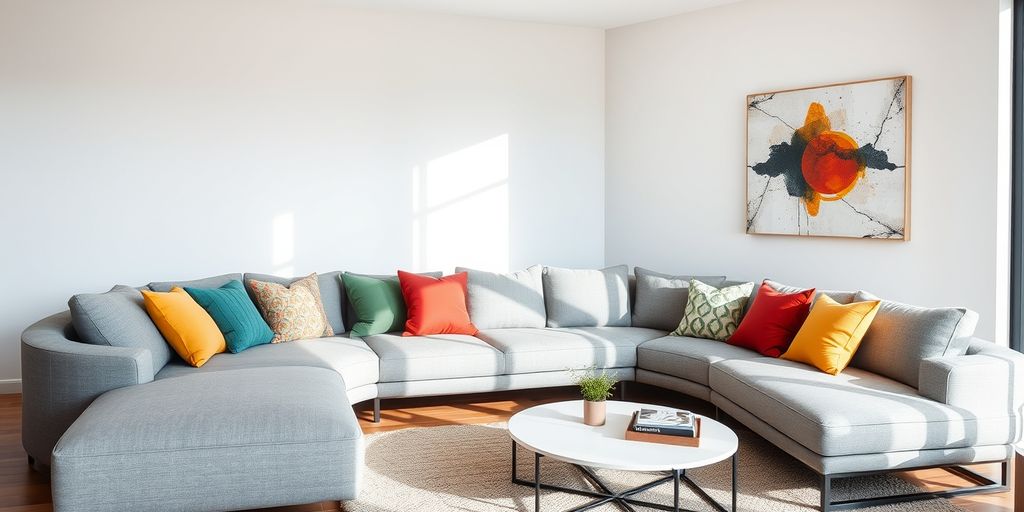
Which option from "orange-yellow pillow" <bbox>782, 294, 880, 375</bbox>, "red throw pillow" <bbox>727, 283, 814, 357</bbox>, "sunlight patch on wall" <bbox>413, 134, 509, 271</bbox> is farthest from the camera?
"sunlight patch on wall" <bbox>413, 134, 509, 271</bbox>

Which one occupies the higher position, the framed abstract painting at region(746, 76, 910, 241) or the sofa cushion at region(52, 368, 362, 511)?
the framed abstract painting at region(746, 76, 910, 241)

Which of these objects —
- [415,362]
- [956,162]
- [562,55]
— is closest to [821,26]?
[956,162]

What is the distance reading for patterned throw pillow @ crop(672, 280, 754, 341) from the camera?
4.99 metres

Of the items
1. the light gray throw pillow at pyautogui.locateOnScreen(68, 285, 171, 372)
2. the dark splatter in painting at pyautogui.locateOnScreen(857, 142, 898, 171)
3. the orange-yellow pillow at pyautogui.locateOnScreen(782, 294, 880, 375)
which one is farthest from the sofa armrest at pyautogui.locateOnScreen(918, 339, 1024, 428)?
the light gray throw pillow at pyautogui.locateOnScreen(68, 285, 171, 372)

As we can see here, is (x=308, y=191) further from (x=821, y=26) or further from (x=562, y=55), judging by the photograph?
(x=821, y=26)

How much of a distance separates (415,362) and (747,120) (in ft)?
9.45

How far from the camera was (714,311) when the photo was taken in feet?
16.5

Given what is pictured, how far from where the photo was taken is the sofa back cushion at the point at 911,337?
375 centimetres

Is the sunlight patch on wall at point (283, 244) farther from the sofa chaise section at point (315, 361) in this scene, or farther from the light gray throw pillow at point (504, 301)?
the light gray throw pillow at point (504, 301)

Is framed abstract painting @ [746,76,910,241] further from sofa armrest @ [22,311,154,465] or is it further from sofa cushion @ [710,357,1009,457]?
sofa armrest @ [22,311,154,465]

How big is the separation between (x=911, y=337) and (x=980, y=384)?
1.39 feet

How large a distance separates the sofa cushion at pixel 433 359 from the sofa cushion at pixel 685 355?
89cm

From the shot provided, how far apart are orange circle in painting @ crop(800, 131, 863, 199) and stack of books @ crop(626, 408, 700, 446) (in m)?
2.46

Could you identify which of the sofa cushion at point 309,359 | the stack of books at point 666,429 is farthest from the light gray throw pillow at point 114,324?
the stack of books at point 666,429
